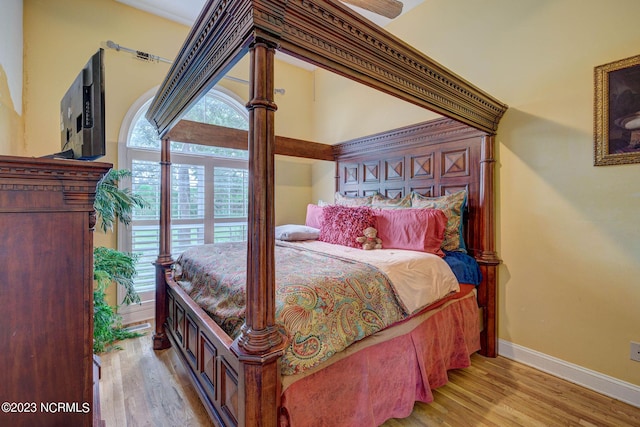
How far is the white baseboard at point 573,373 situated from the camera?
1.76 m

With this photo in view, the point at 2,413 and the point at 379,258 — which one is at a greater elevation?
the point at 379,258

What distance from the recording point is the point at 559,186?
204 centimetres

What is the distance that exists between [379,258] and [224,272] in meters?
1.04

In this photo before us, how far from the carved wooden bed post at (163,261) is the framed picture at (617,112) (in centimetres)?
329

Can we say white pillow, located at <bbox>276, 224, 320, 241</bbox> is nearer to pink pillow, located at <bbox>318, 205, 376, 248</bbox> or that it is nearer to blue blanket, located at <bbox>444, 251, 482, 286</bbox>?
pink pillow, located at <bbox>318, 205, 376, 248</bbox>

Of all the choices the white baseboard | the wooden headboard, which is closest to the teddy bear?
the wooden headboard

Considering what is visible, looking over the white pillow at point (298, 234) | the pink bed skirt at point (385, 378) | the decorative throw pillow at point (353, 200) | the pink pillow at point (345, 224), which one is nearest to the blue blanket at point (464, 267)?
the pink bed skirt at point (385, 378)

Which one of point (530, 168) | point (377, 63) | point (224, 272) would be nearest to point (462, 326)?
point (530, 168)

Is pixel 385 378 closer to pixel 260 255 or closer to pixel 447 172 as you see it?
pixel 260 255

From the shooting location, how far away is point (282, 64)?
13.4 feet

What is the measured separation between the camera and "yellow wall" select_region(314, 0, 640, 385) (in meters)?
1.80

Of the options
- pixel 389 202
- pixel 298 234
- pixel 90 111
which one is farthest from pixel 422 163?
pixel 90 111

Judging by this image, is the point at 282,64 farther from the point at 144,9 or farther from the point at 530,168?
the point at 530,168

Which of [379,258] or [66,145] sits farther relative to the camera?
[379,258]
